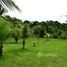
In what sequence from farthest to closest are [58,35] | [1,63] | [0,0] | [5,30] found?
[58,35]
[5,30]
[1,63]
[0,0]

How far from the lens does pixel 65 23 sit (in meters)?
59.3

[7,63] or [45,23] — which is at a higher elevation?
[45,23]

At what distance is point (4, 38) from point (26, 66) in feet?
13.5

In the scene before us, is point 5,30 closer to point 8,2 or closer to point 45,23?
point 8,2

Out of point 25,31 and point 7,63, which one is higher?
point 25,31

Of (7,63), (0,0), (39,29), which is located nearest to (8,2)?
(0,0)

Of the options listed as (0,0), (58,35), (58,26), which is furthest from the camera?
(58,26)

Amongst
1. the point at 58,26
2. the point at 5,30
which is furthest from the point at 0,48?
the point at 58,26

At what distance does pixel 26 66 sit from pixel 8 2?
496 inches

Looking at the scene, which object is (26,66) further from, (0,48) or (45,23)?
(45,23)

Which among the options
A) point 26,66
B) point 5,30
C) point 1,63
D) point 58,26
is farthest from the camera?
point 58,26

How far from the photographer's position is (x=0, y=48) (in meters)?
18.9

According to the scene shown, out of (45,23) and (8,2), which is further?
(45,23)

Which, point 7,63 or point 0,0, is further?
point 7,63
